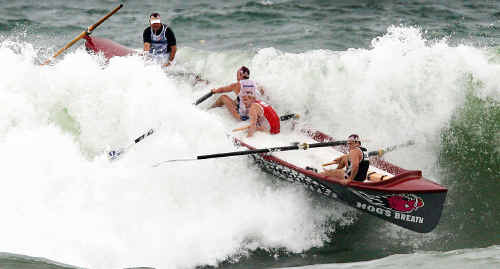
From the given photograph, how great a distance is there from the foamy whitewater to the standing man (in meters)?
0.76

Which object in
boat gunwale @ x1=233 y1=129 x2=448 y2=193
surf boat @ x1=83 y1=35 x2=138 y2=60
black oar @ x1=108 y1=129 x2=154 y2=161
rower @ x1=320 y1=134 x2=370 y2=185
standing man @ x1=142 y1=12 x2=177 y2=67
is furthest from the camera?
surf boat @ x1=83 y1=35 x2=138 y2=60

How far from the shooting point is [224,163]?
27.3 ft

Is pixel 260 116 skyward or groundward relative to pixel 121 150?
skyward

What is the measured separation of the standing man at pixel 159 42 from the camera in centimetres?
1120

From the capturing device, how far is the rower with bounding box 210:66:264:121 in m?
9.04

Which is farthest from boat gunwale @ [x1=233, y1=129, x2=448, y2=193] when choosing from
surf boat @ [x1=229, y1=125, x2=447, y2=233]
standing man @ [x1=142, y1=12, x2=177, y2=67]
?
standing man @ [x1=142, y1=12, x2=177, y2=67]

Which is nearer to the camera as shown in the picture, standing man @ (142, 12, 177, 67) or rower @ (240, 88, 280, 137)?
rower @ (240, 88, 280, 137)

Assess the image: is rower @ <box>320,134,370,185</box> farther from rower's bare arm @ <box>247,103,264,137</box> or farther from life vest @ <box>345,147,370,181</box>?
rower's bare arm @ <box>247,103,264,137</box>

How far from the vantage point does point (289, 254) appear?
290 inches

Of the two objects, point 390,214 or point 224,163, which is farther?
point 224,163

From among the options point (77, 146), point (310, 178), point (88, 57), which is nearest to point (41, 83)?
point (88, 57)

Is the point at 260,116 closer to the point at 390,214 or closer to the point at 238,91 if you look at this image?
the point at 238,91

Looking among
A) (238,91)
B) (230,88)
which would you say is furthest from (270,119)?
(230,88)

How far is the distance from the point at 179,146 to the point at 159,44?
142 inches
